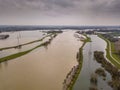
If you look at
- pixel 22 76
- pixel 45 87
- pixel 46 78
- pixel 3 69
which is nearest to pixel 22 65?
pixel 3 69

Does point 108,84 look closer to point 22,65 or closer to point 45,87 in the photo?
point 45,87

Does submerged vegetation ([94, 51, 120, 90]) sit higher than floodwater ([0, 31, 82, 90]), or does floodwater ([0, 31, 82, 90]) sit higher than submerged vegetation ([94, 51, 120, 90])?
submerged vegetation ([94, 51, 120, 90])

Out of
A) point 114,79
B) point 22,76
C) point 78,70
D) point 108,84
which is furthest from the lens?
point 78,70

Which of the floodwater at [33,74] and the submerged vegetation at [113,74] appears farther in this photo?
the floodwater at [33,74]

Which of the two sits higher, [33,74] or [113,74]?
[113,74]

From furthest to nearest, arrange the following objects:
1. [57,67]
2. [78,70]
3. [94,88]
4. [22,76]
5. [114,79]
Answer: [57,67] < [78,70] < [22,76] < [114,79] < [94,88]

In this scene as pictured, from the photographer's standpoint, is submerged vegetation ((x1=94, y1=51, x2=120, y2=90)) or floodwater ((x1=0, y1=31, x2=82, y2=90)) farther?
floodwater ((x1=0, y1=31, x2=82, y2=90))

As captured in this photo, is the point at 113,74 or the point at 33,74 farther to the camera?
the point at 33,74

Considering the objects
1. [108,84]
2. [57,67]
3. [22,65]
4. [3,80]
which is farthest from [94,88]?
[22,65]

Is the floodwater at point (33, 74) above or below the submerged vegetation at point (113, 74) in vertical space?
below

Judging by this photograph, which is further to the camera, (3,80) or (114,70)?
(114,70)
